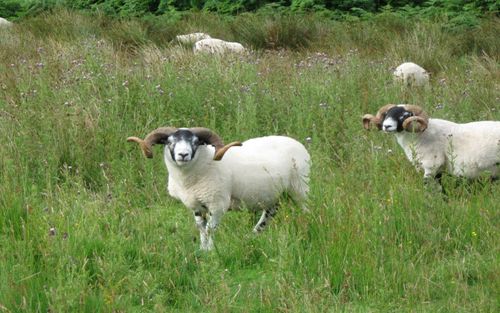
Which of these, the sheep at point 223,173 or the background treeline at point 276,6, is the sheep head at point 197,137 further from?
the background treeline at point 276,6

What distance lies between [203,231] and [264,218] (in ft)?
1.90

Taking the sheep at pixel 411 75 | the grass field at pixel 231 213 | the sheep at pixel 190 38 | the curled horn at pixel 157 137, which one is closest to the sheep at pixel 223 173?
the curled horn at pixel 157 137

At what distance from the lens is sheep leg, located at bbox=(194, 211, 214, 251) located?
5.71 meters

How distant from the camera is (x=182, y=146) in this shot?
19.1ft

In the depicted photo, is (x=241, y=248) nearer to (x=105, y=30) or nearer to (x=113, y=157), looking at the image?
(x=113, y=157)

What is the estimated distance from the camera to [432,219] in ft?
18.2

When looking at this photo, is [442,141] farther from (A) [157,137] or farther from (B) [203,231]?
(A) [157,137]

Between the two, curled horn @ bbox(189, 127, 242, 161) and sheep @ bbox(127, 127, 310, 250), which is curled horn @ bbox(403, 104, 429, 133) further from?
curled horn @ bbox(189, 127, 242, 161)

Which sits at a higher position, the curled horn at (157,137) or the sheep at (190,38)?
the curled horn at (157,137)

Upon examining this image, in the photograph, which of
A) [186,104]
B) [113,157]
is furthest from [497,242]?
[186,104]

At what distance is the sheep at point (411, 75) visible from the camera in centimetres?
1051

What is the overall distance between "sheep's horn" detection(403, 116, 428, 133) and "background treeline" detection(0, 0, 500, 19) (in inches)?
373

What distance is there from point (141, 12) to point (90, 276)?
1680cm

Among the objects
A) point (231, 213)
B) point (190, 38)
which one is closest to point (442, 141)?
point (231, 213)
